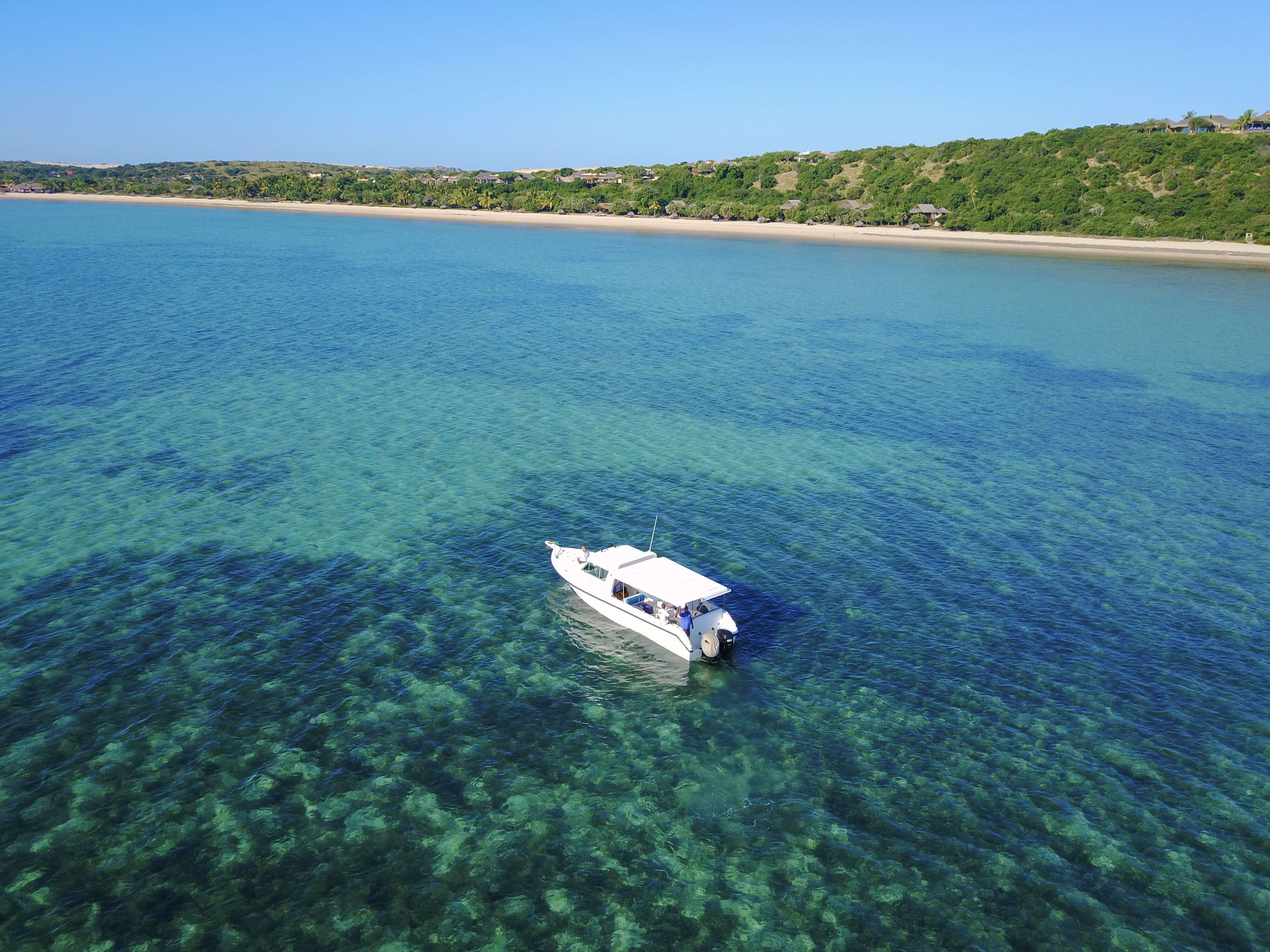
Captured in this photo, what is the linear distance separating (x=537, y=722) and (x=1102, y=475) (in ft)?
145

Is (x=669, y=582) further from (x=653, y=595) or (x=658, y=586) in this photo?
(x=653, y=595)

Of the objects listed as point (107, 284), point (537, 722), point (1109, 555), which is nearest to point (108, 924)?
point (537, 722)

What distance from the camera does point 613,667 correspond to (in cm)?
3097

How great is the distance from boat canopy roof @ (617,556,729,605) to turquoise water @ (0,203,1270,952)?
109 inches

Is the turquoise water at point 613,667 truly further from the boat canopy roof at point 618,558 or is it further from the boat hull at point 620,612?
the boat canopy roof at point 618,558

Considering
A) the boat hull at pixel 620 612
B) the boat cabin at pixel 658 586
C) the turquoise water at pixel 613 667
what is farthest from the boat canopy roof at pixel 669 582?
the turquoise water at pixel 613 667

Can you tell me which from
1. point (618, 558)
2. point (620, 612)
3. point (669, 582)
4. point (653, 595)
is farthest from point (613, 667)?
point (618, 558)

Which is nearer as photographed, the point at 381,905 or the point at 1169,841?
the point at 381,905

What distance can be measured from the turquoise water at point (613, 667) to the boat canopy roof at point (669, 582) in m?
2.77

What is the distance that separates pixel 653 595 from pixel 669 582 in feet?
4.52

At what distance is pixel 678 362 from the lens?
7894 centimetres

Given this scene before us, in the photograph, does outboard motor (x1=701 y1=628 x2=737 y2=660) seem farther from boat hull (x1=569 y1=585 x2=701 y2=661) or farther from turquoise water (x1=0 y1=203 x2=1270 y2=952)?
turquoise water (x1=0 y1=203 x2=1270 y2=952)

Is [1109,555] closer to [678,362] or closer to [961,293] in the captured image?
[678,362]

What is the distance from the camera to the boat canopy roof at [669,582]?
31.3m
